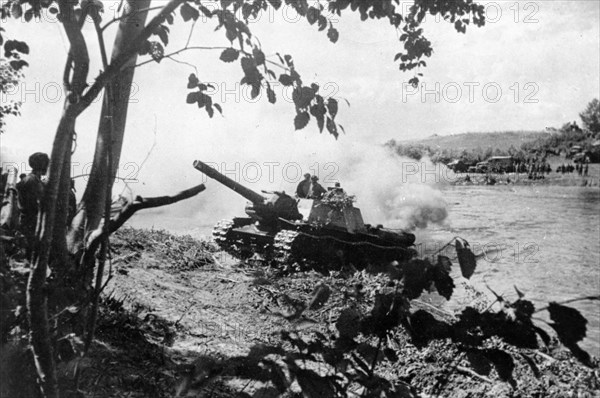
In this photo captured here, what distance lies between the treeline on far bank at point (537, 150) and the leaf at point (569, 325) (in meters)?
36.3

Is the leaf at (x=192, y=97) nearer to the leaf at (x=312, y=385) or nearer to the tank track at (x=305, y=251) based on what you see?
the leaf at (x=312, y=385)

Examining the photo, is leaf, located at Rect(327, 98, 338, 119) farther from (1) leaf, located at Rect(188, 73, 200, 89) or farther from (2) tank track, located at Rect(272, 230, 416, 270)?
(2) tank track, located at Rect(272, 230, 416, 270)

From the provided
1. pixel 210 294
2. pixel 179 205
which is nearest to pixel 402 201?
pixel 179 205

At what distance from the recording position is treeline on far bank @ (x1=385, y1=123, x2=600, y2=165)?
37625 millimetres

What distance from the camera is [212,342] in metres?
5.58

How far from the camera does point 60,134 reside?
1.87 meters

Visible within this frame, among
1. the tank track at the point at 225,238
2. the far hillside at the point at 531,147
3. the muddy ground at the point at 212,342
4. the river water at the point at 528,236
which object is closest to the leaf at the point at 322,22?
the muddy ground at the point at 212,342

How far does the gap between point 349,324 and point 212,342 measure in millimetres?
4076

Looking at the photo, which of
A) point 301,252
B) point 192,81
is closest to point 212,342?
point 192,81

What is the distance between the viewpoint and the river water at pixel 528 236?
11.1 metres

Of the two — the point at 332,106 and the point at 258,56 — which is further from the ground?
the point at 258,56

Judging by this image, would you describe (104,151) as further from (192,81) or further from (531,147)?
(531,147)

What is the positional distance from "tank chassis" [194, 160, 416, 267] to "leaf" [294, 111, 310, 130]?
332 inches

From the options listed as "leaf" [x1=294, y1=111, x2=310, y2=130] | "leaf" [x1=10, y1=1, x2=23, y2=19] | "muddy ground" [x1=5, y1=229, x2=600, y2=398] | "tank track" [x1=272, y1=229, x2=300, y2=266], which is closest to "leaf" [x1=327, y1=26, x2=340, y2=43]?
"leaf" [x1=294, y1=111, x2=310, y2=130]
